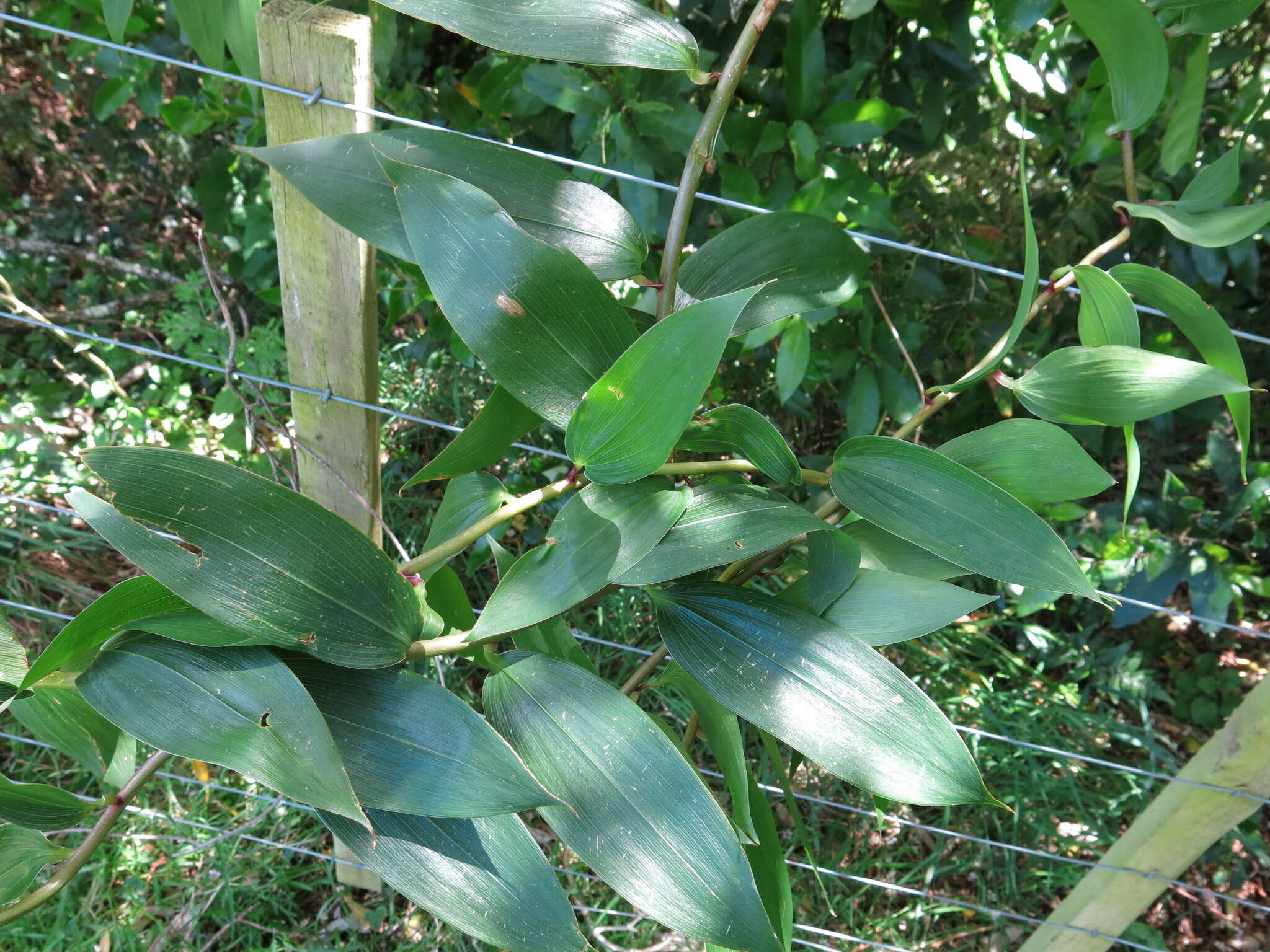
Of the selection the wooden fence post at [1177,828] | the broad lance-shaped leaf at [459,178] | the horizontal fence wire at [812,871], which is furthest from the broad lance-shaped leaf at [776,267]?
the horizontal fence wire at [812,871]

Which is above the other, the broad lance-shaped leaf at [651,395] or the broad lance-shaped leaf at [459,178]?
the broad lance-shaped leaf at [459,178]

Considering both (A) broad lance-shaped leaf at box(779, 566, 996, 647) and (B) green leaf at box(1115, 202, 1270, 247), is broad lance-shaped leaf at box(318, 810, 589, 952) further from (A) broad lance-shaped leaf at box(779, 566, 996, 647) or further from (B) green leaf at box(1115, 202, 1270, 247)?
(B) green leaf at box(1115, 202, 1270, 247)

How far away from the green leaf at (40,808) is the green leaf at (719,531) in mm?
413

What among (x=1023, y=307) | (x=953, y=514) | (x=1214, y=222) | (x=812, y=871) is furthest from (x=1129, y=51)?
(x=812, y=871)

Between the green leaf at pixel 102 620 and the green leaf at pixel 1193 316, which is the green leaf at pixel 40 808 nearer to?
the green leaf at pixel 102 620

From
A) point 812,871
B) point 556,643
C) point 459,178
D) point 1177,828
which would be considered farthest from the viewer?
point 812,871

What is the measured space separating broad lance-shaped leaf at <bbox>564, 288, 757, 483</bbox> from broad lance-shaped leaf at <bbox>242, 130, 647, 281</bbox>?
14cm

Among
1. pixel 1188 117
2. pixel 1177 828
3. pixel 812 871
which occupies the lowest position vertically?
pixel 812 871

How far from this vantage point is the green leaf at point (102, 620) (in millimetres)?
485

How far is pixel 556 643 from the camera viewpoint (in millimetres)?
699

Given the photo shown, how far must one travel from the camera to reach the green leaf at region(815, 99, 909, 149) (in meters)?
1.02

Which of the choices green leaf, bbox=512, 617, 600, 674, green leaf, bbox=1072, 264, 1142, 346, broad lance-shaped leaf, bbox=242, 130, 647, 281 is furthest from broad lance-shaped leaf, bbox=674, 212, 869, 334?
green leaf, bbox=512, 617, 600, 674

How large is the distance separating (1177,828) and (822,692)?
29.1 inches

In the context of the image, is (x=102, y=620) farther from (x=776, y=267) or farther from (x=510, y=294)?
(x=776, y=267)
